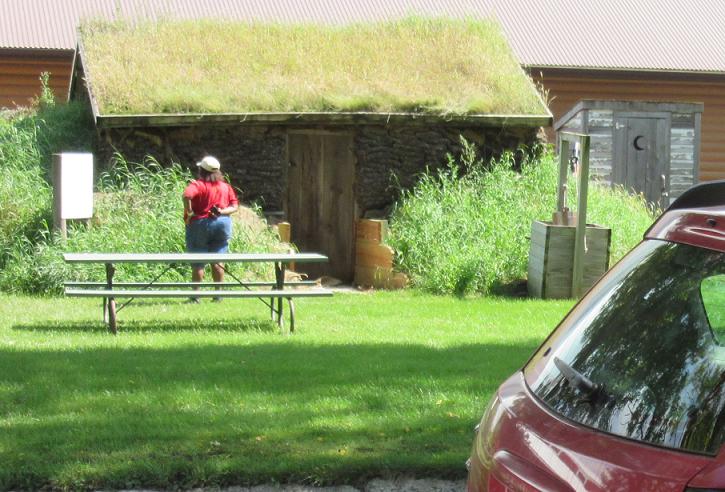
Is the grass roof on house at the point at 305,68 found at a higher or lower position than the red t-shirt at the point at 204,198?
higher

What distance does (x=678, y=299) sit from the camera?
2.86 metres

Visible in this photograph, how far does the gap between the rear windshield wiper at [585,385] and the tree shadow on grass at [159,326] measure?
8314 millimetres

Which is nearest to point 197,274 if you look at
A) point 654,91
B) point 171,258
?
point 171,258

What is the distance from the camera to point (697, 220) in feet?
8.96

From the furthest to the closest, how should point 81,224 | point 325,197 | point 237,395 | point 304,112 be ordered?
1. point 325,197
2. point 304,112
3. point 81,224
4. point 237,395

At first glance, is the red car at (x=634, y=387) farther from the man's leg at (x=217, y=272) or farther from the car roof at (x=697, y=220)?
the man's leg at (x=217, y=272)

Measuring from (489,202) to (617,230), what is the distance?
1.84 metres

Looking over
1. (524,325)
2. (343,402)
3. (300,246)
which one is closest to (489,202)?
(300,246)

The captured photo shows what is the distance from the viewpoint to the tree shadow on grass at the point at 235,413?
5.76 m

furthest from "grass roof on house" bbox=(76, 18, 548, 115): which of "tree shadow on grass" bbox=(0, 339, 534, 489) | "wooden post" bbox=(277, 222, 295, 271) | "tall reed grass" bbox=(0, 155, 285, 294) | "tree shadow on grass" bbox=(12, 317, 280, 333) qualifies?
"tree shadow on grass" bbox=(0, 339, 534, 489)

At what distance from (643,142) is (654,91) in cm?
644

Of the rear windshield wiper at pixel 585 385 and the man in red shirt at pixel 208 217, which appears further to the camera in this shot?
the man in red shirt at pixel 208 217

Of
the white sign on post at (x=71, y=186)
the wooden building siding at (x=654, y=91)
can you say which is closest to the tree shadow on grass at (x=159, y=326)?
the white sign on post at (x=71, y=186)

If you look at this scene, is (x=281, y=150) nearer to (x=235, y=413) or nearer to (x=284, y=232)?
(x=284, y=232)
